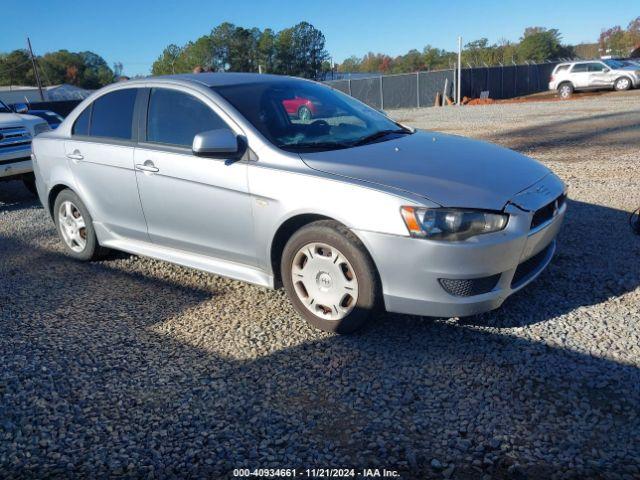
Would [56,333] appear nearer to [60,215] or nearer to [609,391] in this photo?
[60,215]

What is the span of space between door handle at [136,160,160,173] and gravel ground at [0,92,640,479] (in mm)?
1016

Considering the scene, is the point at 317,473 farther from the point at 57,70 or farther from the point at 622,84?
the point at 57,70

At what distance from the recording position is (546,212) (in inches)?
149

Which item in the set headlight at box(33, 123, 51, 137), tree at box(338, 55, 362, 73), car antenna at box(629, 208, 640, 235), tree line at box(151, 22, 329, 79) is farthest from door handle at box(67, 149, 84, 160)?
tree at box(338, 55, 362, 73)


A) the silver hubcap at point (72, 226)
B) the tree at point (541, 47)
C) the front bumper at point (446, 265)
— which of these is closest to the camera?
the front bumper at point (446, 265)

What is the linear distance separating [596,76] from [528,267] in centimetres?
2794

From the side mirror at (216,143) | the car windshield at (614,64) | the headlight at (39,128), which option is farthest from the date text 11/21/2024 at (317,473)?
the car windshield at (614,64)

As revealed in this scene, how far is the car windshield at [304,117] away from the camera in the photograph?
4145 millimetres

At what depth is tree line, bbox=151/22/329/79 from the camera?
217 feet

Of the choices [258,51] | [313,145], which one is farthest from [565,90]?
[258,51]

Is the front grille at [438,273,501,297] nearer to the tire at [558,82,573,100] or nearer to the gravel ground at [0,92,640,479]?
the gravel ground at [0,92,640,479]

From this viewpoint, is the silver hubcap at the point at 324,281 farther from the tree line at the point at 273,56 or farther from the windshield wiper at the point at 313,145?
the tree line at the point at 273,56

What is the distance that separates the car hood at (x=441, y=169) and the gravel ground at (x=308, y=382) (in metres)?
0.88

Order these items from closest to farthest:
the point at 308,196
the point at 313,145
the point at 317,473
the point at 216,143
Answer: the point at 317,473, the point at 308,196, the point at 216,143, the point at 313,145
